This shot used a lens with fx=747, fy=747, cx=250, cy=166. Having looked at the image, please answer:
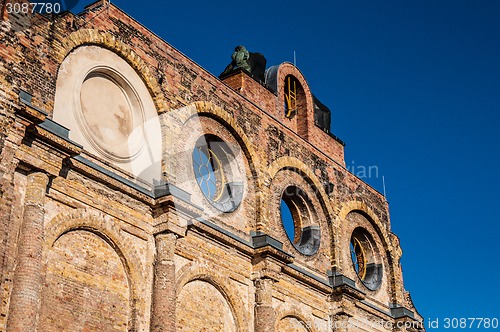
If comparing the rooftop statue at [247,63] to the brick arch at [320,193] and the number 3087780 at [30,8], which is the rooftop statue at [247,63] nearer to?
the brick arch at [320,193]

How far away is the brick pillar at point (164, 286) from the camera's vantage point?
15359 millimetres

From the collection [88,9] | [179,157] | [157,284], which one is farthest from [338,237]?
[88,9]

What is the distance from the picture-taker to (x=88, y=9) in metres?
16.9

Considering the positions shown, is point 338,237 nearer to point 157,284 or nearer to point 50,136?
point 157,284

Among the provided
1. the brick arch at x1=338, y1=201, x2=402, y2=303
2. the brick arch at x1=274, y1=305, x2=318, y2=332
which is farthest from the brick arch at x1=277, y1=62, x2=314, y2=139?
the brick arch at x1=274, y1=305, x2=318, y2=332

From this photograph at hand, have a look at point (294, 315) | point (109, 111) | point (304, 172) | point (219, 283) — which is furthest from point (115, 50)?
point (294, 315)

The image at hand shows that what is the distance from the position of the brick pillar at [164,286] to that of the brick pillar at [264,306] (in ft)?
10.6

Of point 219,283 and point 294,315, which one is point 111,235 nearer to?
Result: point 219,283

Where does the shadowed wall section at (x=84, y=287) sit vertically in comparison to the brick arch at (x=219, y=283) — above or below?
below

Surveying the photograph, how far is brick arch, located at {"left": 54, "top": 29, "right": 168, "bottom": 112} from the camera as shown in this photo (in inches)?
612

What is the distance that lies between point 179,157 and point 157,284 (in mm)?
3380

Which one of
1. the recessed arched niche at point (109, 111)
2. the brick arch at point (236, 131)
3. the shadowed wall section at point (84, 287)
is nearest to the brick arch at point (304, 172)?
the brick arch at point (236, 131)

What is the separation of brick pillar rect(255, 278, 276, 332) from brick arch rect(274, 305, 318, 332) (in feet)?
1.44

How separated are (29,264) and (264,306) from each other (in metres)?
7.24
